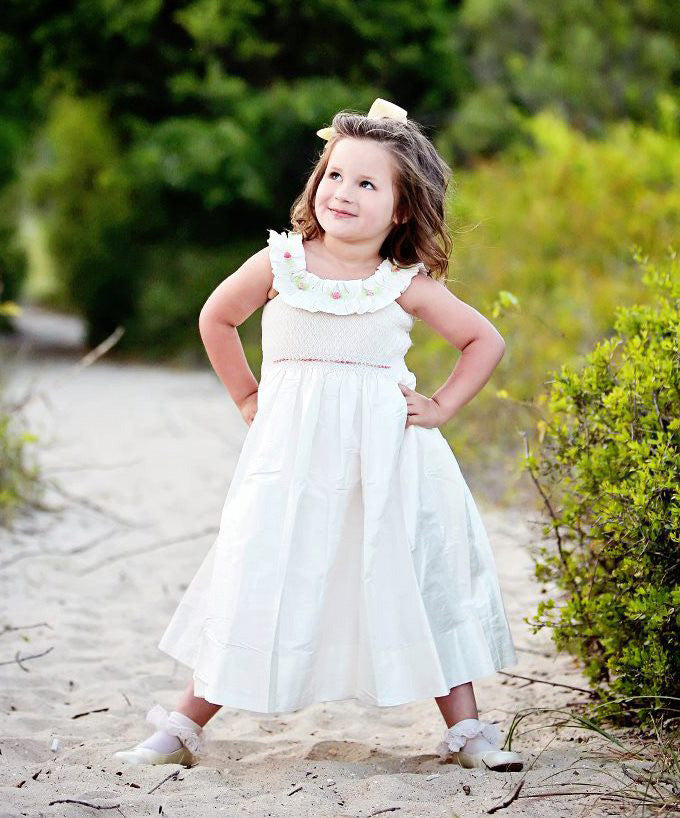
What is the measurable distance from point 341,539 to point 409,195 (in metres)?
0.81

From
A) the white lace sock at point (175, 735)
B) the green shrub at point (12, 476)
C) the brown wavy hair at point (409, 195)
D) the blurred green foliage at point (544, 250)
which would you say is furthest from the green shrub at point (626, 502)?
the green shrub at point (12, 476)

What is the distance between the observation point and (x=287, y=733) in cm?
295

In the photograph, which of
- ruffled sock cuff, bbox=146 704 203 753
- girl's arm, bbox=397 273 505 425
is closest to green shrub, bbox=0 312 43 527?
ruffled sock cuff, bbox=146 704 203 753

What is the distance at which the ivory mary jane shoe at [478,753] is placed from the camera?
2467mm

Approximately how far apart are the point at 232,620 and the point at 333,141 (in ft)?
3.73

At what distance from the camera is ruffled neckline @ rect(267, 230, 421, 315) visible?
2535 mm

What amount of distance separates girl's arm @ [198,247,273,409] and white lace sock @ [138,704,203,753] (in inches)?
30.4

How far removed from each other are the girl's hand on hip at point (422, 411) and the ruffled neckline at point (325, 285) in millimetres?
226

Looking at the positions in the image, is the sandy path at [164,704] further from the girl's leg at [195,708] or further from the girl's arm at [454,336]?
the girl's arm at [454,336]

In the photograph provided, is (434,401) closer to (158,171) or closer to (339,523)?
(339,523)

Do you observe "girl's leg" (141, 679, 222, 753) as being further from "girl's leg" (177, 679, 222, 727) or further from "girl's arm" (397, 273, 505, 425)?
"girl's arm" (397, 273, 505, 425)

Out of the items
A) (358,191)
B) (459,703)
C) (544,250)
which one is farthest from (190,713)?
(544,250)

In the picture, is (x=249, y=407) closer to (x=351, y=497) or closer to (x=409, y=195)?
(x=351, y=497)

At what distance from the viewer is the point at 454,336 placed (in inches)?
103
